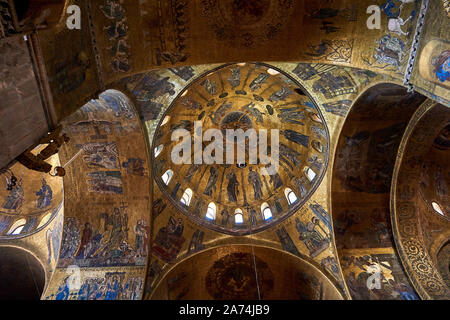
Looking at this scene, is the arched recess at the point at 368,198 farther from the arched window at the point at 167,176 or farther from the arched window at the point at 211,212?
the arched window at the point at 167,176

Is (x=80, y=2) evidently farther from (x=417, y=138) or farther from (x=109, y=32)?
(x=417, y=138)

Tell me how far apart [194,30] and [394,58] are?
4.82 m

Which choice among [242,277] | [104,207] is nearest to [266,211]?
[242,277]

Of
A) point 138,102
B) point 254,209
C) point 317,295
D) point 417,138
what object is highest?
point 138,102

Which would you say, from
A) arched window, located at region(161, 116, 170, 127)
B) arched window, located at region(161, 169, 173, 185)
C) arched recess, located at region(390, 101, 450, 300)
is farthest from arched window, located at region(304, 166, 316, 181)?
arched window, located at region(161, 116, 170, 127)

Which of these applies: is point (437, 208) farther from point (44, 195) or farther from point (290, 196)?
point (44, 195)

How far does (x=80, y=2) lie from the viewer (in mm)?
5699

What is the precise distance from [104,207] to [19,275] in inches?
242

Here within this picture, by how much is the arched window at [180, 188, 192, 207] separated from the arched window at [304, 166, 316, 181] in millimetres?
5759

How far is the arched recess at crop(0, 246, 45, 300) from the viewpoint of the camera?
40.8ft

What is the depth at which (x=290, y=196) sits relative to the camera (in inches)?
544

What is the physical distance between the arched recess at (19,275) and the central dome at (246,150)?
6.84 metres
